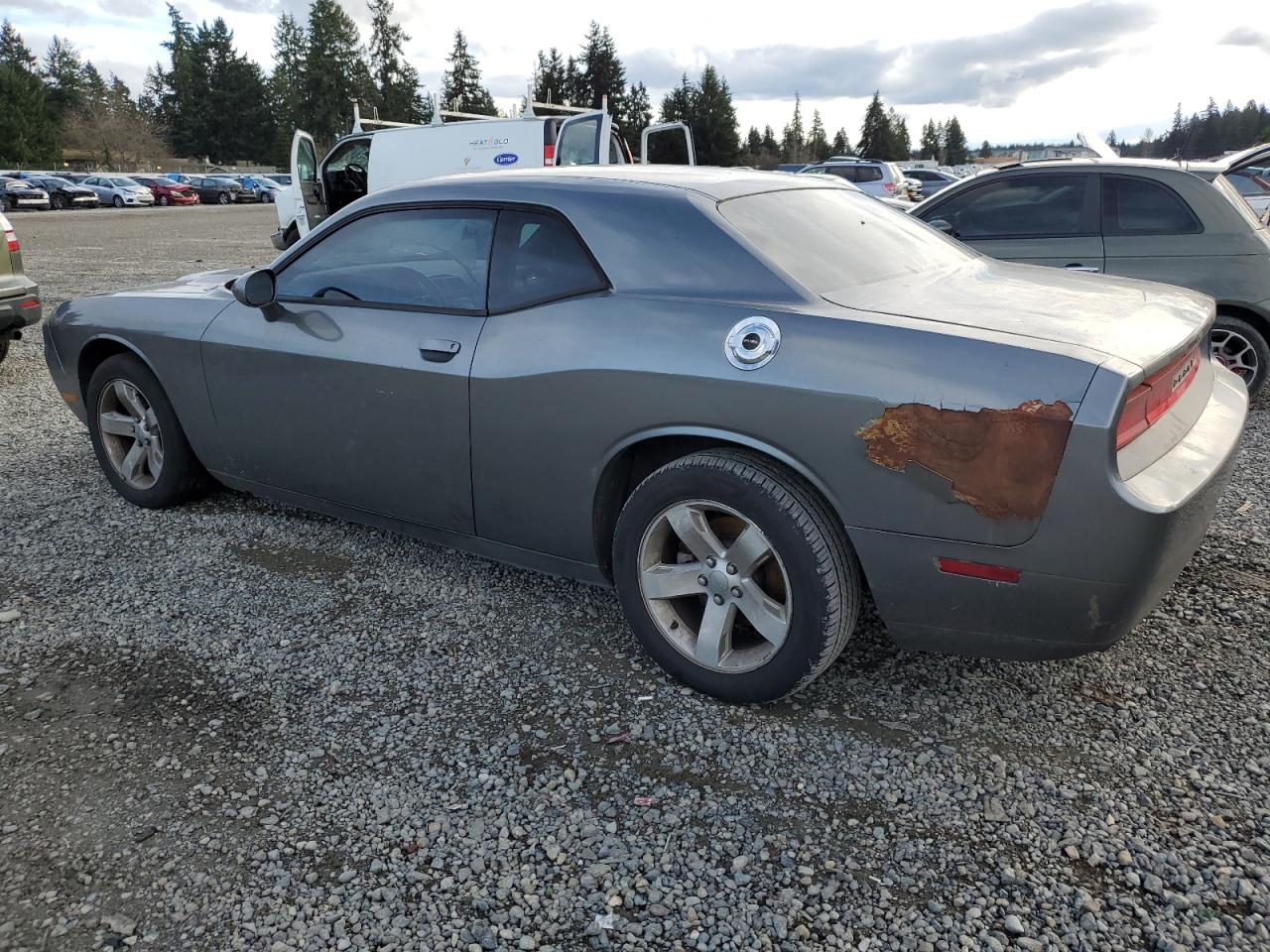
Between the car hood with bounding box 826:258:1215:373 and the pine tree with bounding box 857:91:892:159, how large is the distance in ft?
314

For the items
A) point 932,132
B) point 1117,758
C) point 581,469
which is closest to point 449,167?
point 581,469

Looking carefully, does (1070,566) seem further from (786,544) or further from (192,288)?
(192,288)

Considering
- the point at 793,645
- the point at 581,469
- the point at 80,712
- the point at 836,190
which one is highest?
the point at 836,190

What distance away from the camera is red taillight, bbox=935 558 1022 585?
2326mm

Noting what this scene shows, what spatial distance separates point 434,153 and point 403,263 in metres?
11.6

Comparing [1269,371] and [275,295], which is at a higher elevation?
[275,295]

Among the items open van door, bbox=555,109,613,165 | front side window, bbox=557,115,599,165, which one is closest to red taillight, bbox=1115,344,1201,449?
open van door, bbox=555,109,613,165

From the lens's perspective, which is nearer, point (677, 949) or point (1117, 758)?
point (677, 949)

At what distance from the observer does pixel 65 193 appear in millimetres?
39156

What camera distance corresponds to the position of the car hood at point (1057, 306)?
7.91 feet

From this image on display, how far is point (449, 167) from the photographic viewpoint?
14156 millimetres

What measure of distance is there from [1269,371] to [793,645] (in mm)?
5021

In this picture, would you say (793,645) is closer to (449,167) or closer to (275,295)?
(275,295)

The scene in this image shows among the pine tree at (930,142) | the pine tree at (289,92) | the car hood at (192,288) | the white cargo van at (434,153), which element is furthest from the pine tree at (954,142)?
the car hood at (192,288)
